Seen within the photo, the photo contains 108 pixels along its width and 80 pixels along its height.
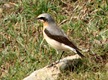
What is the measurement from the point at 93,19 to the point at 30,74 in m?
2.66

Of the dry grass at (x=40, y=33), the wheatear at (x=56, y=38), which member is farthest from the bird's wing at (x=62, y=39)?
the dry grass at (x=40, y=33)

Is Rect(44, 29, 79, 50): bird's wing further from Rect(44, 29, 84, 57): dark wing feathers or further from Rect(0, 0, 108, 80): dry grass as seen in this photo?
Rect(0, 0, 108, 80): dry grass

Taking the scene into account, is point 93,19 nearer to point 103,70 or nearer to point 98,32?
point 98,32

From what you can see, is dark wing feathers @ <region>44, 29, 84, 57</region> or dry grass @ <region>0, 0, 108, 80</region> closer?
dark wing feathers @ <region>44, 29, 84, 57</region>

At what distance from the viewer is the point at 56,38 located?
927cm

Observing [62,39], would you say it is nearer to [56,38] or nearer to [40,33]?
[56,38]

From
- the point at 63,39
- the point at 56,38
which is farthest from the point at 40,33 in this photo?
the point at 63,39

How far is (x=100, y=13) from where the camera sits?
11391 millimetres

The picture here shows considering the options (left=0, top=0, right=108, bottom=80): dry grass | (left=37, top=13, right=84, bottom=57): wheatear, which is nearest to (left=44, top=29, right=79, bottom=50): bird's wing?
(left=37, top=13, right=84, bottom=57): wheatear

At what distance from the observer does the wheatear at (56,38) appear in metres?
9.09

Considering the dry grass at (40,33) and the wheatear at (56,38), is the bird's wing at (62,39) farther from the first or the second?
the dry grass at (40,33)

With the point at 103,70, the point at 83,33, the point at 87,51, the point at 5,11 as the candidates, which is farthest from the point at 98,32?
the point at 5,11

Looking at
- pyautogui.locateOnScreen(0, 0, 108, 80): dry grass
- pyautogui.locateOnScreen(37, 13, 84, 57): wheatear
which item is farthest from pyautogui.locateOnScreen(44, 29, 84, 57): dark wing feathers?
pyautogui.locateOnScreen(0, 0, 108, 80): dry grass

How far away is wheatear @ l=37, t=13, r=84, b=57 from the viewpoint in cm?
909
